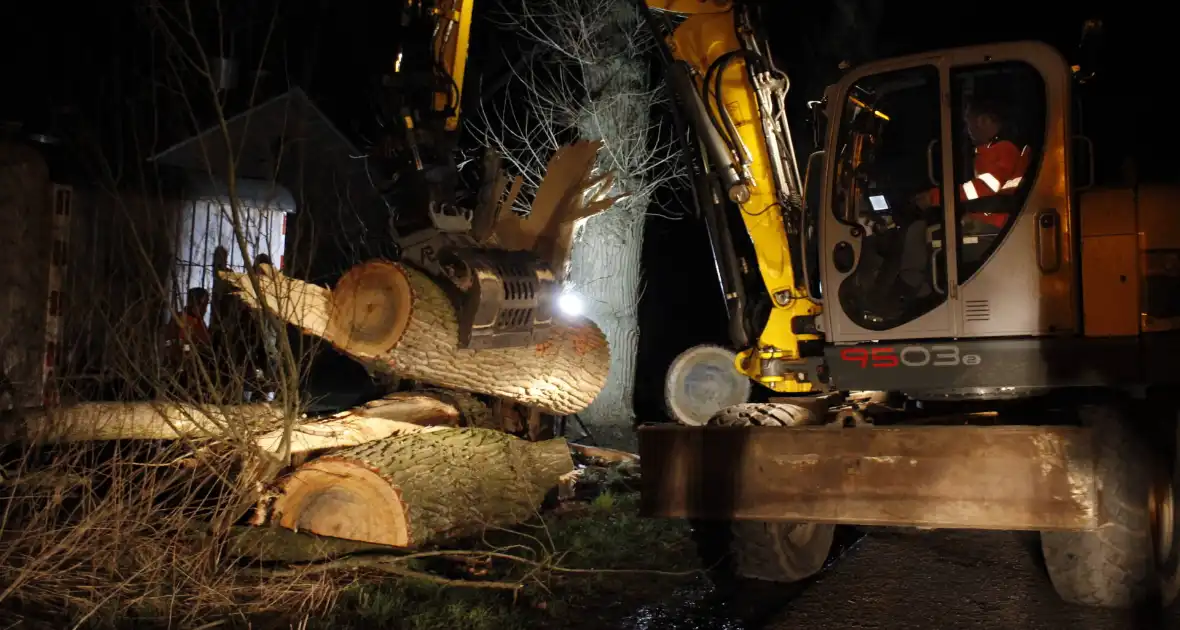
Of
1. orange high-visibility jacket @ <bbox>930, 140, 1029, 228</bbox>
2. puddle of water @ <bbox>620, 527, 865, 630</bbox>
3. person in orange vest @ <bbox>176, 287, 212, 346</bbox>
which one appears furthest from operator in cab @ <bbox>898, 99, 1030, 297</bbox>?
person in orange vest @ <bbox>176, 287, 212, 346</bbox>

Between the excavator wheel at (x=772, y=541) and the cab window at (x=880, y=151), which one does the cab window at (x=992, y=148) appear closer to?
the cab window at (x=880, y=151)

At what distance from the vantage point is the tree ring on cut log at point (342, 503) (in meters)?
5.59

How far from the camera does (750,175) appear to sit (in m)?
6.03

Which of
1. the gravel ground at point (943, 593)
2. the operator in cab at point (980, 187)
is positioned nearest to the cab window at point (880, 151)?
the operator in cab at point (980, 187)

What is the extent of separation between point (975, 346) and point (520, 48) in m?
8.90

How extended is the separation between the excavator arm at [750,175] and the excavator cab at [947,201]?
618mm

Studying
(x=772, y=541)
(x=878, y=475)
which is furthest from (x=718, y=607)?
(x=878, y=475)

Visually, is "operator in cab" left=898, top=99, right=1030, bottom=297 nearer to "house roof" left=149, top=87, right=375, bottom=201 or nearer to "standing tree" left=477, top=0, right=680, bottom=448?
"standing tree" left=477, top=0, right=680, bottom=448

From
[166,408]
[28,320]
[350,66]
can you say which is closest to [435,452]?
[166,408]

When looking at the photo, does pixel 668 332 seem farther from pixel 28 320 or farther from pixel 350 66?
pixel 28 320

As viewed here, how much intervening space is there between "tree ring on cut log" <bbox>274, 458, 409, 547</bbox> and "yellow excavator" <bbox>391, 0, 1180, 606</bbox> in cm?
148

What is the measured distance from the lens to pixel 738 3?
604cm

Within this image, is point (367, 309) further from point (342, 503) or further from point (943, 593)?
point (943, 593)

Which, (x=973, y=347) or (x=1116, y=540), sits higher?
(x=973, y=347)
